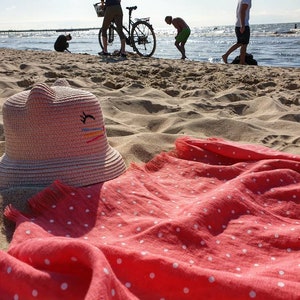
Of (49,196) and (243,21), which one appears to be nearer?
(49,196)

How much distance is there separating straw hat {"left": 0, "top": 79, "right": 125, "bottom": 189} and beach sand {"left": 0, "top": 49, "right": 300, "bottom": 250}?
0.13 m

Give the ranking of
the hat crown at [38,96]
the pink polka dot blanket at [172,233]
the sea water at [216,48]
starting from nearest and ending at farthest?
the pink polka dot blanket at [172,233] → the hat crown at [38,96] → the sea water at [216,48]

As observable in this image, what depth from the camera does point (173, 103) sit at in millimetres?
3715

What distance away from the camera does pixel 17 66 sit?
5461 mm

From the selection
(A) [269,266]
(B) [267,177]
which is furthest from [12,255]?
(B) [267,177]

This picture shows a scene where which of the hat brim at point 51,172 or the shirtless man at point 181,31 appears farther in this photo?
the shirtless man at point 181,31

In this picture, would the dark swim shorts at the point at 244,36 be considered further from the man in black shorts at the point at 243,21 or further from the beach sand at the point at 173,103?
the beach sand at the point at 173,103

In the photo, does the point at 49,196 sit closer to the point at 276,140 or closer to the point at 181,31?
the point at 276,140

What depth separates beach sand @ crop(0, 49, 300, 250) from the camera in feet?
8.66

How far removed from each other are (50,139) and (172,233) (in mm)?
726

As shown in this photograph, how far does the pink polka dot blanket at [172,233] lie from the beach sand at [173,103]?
0.76 feet

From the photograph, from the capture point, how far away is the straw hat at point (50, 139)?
1819mm

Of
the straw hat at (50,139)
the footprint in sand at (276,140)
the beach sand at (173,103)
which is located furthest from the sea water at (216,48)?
the straw hat at (50,139)

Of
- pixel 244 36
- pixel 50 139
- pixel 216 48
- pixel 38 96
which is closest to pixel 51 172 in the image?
pixel 50 139
